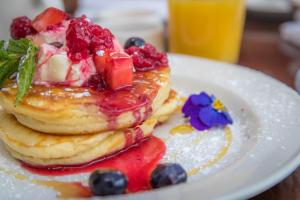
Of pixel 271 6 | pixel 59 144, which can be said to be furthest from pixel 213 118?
pixel 271 6

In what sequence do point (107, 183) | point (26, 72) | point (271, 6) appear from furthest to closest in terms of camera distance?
1. point (271, 6)
2. point (26, 72)
3. point (107, 183)

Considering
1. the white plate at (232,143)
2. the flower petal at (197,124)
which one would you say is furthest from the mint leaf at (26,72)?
the flower petal at (197,124)

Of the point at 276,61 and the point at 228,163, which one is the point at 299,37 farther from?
the point at 228,163

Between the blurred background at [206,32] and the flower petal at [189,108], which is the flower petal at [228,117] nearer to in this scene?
the flower petal at [189,108]

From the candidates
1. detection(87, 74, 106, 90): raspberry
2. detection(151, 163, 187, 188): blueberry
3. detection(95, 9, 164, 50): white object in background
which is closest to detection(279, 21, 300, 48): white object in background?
detection(95, 9, 164, 50): white object in background

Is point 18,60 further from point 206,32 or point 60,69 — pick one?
point 206,32

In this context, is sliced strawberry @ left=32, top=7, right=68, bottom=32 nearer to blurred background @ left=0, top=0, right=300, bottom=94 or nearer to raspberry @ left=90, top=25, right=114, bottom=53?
raspberry @ left=90, top=25, right=114, bottom=53

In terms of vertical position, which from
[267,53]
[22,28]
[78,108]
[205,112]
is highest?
[22,28]
